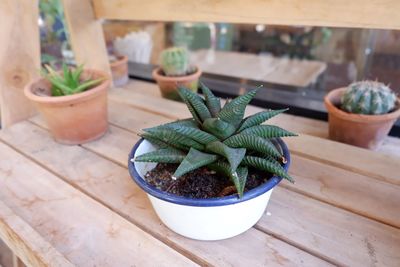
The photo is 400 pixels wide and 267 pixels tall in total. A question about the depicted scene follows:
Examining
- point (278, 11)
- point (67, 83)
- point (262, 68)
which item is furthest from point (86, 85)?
point (262, 68)

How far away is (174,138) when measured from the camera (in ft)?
1.80

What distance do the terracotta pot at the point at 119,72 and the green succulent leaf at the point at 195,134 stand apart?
88 cm

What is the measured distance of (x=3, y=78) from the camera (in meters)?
0.99

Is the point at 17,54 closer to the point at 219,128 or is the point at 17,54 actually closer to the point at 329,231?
the point at 219,128

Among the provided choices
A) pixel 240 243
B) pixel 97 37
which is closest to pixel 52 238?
pixel 240 243

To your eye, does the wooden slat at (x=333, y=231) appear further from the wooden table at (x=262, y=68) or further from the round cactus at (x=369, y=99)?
the wooden table at (x=262, y=68)

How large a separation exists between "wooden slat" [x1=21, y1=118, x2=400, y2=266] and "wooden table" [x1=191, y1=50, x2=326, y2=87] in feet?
3.56

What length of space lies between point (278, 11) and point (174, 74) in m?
0.55

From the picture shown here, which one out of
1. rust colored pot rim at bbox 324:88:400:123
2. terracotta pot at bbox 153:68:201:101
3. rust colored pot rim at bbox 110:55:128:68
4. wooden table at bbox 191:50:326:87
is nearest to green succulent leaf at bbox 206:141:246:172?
rust colored pot rim at bbox 324:88:400:123

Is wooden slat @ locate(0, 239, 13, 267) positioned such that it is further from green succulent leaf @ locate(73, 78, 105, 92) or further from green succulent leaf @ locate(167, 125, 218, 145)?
green succulent leaf @ locate(167, 125, 218, 145)

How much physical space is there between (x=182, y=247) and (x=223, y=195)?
120 millimetres

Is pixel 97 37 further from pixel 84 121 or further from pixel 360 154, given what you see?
pixel 360 154

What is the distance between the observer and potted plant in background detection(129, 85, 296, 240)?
491 millimetres

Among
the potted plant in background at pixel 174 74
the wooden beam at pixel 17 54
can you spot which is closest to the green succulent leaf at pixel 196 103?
the potted plant in background at pixel 174 74
